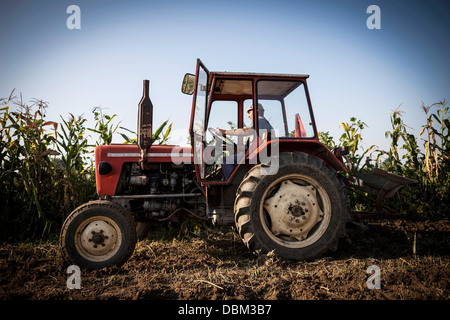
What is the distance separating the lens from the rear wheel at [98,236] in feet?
8.61

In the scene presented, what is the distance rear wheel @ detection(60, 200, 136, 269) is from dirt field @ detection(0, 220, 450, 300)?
0.16 metres

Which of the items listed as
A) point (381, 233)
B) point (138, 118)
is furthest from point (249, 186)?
point (381, 233)

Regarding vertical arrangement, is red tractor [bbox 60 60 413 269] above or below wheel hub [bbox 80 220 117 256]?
above

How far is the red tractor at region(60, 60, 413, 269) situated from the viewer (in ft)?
8.91

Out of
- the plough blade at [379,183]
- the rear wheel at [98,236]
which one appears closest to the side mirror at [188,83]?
the rear wheel at [98,236]

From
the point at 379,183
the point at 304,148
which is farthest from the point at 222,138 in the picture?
the point at 379,183

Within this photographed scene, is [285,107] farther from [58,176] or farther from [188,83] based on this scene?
[58,176]

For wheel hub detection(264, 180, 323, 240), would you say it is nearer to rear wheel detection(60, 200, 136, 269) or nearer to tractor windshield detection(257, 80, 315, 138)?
tractor windshield detection(257, 80, 315, 138)

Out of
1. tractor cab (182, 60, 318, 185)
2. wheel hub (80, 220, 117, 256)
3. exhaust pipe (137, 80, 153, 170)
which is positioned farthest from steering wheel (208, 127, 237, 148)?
wheel hub (80, 220, 117, 256)

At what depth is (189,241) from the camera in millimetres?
3855

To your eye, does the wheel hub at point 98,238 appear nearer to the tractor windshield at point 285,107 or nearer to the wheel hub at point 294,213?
the wheel hub at point 294,213

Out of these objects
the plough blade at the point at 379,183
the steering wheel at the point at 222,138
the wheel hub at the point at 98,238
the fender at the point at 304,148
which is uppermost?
the steering wheel at the point at 222,138

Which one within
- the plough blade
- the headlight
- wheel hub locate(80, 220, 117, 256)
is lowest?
wheel hub locate(80, 220, 117, 256)

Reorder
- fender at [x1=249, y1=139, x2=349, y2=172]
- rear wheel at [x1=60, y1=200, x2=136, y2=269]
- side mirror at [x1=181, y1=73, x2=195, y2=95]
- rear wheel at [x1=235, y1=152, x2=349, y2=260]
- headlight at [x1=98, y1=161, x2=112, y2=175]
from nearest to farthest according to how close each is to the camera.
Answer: rear wheel at [x1=60, y1=200, x2=136, y2=269]
rear wheel at [x1=235, y1=152, x2=349, y2=260]
fender at [x1=249, y1=139, x2=349, y2=172]
headlight at [x1=98, y1=161, x2=112, y2=175]
side mirror at [x1=181, y1=73, x2=195, y2=95]
